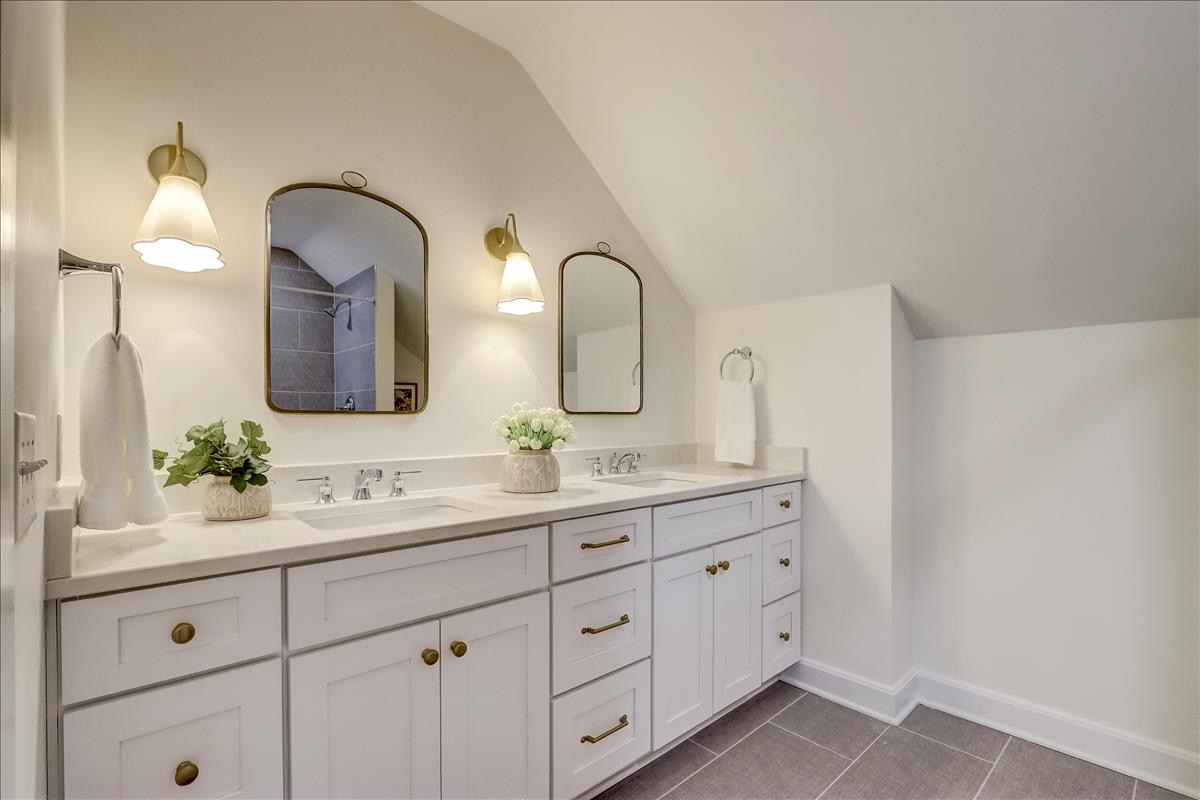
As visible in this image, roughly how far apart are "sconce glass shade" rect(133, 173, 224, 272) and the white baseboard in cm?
256

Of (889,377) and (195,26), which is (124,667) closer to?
(195,26)

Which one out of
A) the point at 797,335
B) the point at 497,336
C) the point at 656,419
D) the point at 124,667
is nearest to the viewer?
the point at 124,667

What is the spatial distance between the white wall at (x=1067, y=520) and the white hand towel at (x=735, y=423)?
2.24 ft

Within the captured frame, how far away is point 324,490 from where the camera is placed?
1.64 m

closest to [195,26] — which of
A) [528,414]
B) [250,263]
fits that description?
[250,263]

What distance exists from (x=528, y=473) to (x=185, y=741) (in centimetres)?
106

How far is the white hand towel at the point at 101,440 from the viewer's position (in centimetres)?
107

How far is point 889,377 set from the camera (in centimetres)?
216

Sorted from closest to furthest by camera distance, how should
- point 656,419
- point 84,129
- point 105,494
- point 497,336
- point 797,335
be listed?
point 105,494, point 84,129, point 497,336, point 797,335, point 656,419

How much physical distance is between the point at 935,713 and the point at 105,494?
2.73m

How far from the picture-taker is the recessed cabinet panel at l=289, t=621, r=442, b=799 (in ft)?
3.66

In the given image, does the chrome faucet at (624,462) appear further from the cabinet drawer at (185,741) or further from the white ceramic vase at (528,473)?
the cabinet drawer at (185,741)

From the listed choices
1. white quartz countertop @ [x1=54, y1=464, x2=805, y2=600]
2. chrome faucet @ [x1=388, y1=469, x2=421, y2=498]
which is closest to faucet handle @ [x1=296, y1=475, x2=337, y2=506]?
white quartz countertop @ [x1=54, y1=464, x2=805, y2=600]

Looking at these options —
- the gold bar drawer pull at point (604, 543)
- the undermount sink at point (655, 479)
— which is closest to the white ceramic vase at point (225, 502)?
the gold bar drawer pull at point (604, 543)
